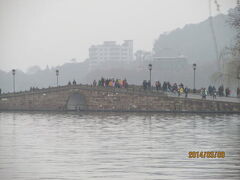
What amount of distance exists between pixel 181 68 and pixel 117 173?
14814 cm

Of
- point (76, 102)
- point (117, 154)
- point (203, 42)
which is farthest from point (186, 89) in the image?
point (203, 42)

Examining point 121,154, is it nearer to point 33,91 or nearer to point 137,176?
point 137,176

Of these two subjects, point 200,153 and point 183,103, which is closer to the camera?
point 200,153

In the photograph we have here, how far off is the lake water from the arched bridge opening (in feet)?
108

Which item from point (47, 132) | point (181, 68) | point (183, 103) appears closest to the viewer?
point (47, 132)

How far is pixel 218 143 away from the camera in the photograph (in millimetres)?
25578

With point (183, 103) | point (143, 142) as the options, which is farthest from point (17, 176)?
point (183, 103)

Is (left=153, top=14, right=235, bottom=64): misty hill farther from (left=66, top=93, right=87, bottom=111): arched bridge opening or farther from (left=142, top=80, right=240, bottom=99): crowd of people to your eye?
(left=142, top=80, right=240, bottom=99): crowd of people

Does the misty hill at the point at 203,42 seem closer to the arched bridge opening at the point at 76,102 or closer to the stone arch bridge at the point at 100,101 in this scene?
the arched bridge opening at the point at 76,102

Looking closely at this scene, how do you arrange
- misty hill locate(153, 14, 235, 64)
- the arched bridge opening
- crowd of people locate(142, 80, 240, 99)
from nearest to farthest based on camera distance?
crowd of people locate(142, 80, 240, 99) < the arched bridge opening < misty hill locate(153, 14, 235, 64)

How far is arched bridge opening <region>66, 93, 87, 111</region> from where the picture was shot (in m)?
66.6
